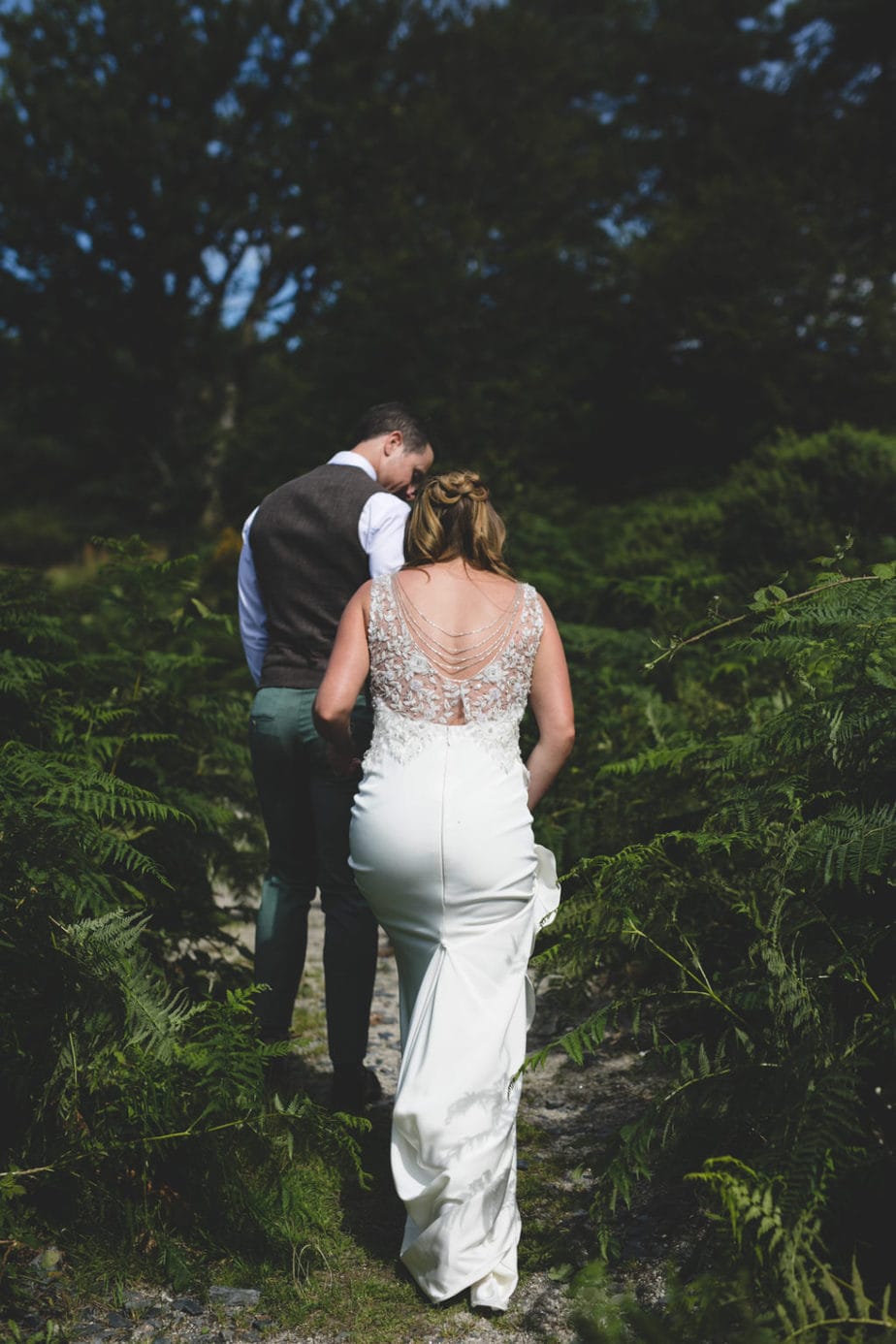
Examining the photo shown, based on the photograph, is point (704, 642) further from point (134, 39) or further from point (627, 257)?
point (134, 39)

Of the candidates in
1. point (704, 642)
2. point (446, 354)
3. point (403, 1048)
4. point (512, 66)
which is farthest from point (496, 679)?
point (512, 66)

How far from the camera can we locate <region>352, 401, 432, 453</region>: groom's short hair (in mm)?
4055

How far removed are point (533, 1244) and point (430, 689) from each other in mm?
1595

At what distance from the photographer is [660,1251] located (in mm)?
2953

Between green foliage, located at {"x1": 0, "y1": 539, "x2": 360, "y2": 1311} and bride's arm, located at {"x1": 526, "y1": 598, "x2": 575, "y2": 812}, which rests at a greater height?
bride's arm, located at {"x1": 526, "y1": 598, "x2": 575, "y2": 812}

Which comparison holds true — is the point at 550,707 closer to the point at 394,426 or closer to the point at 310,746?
the point at 310,746

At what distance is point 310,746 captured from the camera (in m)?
3.64

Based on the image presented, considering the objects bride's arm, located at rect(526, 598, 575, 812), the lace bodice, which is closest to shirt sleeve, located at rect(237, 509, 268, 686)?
the lace bodice

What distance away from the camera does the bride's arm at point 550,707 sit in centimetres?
322

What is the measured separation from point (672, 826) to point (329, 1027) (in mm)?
1558

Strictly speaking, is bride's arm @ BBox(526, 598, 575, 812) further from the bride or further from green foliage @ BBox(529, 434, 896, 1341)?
green foliage @ BBox(529, 434, 896, 1341)

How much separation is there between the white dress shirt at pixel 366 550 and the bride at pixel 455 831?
1.38ft

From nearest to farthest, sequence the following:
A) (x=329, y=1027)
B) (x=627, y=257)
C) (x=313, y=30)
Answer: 1. (x=329, y=1027)
2. (x=627, y=257)
3. (x=313, y=30)

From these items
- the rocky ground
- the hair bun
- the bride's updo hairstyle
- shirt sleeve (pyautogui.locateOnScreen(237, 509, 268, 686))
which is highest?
the hair bun
